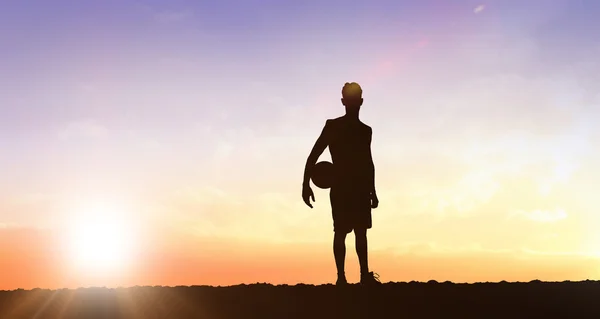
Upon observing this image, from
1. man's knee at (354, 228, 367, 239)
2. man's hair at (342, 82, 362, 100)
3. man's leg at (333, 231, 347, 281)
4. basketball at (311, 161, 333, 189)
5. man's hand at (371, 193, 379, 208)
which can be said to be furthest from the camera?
man's hand at (371, 193, 379, 208)

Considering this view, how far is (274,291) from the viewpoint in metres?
11.9

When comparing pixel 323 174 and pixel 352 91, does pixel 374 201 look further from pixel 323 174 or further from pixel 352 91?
pixel 352 91

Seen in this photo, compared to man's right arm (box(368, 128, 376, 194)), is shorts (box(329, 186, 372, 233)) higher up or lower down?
lower down

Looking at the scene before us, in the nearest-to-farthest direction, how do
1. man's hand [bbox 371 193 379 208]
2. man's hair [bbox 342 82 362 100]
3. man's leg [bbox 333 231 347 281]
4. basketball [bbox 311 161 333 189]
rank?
man's leg [bbox 333 231 347 281] → man's hair [bbox 342 82 362 100] → basketball [bbox 311 161 333 189] → man's hand [bbox 371 193 379 208]

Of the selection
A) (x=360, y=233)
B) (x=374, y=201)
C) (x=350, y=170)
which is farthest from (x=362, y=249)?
(x=350, y=170)

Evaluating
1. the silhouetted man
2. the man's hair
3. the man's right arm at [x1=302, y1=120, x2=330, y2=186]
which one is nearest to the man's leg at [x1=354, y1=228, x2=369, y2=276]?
the silhouetted man

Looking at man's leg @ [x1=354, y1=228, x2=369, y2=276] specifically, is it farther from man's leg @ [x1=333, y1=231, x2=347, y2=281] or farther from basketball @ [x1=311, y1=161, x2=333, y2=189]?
basketball @ [x1=311, y1=161, x2=333, y2=189]

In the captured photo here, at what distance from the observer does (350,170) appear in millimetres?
13547

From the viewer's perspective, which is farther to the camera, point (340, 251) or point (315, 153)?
point (315, 153)

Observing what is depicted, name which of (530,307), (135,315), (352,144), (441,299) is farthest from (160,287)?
(530,307)

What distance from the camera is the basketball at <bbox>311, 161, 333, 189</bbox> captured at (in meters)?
13.7

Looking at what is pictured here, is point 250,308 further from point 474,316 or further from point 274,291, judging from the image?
point 474,316

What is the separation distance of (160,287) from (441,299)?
557 centimetres

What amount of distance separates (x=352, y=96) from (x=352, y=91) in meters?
0.09
